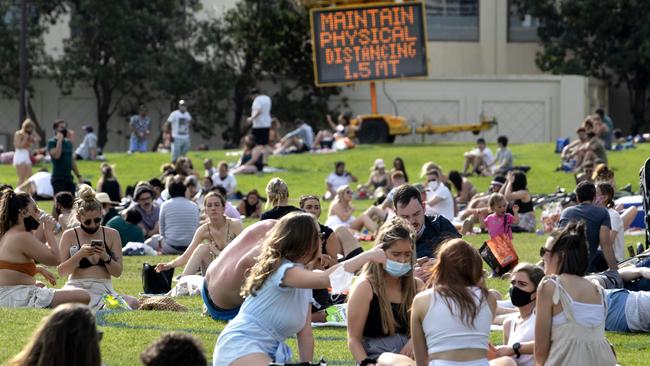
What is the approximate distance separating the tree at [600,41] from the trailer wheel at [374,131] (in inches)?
515

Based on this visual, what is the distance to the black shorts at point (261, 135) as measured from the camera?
110 feet

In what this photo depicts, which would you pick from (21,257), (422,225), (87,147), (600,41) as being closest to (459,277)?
(422,225)

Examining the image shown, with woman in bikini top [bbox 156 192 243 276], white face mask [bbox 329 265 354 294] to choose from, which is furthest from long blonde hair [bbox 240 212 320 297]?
woman in bikini top [bbox 156 192 243 276]

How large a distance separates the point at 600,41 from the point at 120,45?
1697cm

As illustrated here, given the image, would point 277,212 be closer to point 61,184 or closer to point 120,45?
point 61,184

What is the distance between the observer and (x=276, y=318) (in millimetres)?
8391

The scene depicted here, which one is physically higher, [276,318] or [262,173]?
[276,318]

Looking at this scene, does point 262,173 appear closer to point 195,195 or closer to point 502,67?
point 195,195

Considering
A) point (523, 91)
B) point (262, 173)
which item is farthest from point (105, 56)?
point (262, 173)

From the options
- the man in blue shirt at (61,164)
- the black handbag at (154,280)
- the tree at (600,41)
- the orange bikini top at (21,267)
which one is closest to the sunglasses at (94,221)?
the orange bikini top at (21,267)

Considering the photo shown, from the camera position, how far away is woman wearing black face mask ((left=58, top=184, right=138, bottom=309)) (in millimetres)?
12562

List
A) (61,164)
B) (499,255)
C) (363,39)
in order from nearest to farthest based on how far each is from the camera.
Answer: (499,255) < (61,164) < (363,39)

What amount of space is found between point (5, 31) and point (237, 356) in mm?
41628

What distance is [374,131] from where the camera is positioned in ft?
127
